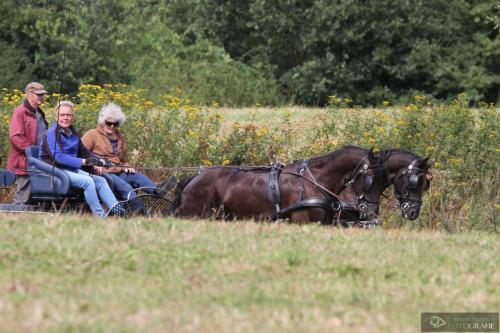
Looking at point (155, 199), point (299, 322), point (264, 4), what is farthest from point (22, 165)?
point (264, 4)

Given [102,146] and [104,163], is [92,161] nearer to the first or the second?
[104,163]

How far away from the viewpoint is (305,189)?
A: 455 inches

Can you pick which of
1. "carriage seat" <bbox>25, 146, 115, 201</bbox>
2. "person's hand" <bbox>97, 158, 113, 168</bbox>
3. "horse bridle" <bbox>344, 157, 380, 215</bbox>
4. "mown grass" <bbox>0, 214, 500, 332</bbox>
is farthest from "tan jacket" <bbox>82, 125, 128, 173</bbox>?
"horse bridle" <bbox>344, 157, 380, 215</bbox>

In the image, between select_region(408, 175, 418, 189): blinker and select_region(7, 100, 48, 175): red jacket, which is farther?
select_region(7, 100, 48, 175): red jacket

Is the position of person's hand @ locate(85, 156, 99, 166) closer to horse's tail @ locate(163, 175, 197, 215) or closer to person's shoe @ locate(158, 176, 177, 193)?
person's shoe @ locate(158, 176, 177, 193)

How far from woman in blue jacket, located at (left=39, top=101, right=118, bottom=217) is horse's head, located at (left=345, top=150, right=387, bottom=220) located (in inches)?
103

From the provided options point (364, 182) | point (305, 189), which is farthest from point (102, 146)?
point (364, 182)

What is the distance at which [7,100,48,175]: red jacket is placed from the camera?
12.0 m

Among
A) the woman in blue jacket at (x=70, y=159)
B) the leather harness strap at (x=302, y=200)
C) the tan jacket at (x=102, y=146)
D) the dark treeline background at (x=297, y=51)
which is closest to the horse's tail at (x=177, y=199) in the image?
the woman in blue jacket at (x=70, y=159)

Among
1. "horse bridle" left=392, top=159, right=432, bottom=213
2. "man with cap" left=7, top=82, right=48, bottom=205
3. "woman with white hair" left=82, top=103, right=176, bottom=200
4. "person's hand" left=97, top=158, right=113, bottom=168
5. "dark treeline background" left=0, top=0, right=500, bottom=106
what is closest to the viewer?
"horse bridle" left=392, top=159, right=432, bottom=213

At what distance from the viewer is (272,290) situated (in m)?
7.54

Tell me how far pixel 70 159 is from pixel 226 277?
445cm

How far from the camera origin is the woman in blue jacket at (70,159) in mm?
11797

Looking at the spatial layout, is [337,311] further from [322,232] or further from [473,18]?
[473,18]
